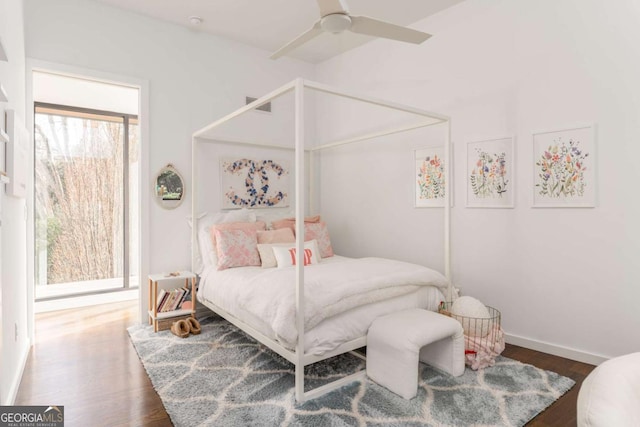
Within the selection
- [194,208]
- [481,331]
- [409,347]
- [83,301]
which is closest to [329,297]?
[409,347]

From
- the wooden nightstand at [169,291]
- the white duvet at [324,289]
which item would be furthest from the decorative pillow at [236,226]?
the white duvet at [324,289]

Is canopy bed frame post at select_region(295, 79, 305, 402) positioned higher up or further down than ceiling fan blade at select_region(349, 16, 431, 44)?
further down

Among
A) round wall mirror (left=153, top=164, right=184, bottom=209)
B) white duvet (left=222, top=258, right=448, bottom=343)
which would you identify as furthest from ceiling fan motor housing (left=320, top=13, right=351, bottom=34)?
round wall mirror (left=153, top=164, right=184, bottom=209)

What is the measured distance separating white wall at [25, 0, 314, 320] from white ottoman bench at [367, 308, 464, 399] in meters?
2.26

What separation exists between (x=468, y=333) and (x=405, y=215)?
1399mm

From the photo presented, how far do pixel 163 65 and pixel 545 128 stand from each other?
11.2 ft

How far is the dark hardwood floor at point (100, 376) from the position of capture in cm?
201

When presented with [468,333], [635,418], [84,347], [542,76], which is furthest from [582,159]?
[84,347]

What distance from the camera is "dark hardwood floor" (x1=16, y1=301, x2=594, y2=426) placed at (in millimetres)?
2014

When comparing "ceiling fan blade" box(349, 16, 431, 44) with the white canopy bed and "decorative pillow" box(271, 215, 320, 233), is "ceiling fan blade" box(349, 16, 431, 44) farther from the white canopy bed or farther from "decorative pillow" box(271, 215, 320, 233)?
"decorative pillow" box(271, 215, 320, 233)

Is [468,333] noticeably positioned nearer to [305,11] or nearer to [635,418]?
[635,418]

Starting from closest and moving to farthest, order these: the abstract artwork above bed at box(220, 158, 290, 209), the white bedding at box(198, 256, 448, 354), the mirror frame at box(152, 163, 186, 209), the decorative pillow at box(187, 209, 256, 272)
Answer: the white bedding at box(198, 256, 448, 354) < the decorative pillow at box(187, 209, 256, 272) < the mirror frame at box(152, 163, 186, 209) < the abstract artwork above bed at box(220, 158, 290, 209)

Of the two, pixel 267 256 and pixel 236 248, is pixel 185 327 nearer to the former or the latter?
pixel 236 248

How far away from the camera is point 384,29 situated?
231cm
